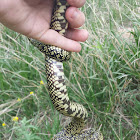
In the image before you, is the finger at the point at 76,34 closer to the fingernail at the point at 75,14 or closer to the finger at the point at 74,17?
the finger at the point at 74,17

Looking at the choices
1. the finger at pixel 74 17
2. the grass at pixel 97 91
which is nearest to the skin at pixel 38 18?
the finger at pixel 74 17

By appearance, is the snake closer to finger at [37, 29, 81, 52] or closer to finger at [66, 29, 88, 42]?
finger at [37, 29, 81, 52]

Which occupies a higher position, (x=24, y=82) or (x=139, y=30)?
(x=139, y=30)

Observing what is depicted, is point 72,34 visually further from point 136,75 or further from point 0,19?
point 136,75

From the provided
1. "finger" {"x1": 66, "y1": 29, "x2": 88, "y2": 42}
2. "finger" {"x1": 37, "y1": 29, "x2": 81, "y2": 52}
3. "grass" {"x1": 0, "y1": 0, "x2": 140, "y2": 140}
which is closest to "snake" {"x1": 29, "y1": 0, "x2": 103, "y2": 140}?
"finger" {"x1": 37, "y1": 29, "x2": 81, "y2": 52}

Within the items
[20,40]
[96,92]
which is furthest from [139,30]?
[20,40]

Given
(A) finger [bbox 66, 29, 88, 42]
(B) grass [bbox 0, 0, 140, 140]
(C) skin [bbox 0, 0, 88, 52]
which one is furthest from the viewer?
(B) grass [bbox 0, 0, 140, 140]

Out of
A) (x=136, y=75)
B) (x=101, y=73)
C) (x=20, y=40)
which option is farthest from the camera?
(x=20, y=40)

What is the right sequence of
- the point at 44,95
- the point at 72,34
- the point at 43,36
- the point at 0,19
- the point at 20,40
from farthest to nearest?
the point at 20,40 → the point at 44,95 → the point at 72,34 → the point at 43,36 → the point at 0,19

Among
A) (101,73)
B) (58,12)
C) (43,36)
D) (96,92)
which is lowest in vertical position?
(96,92)
